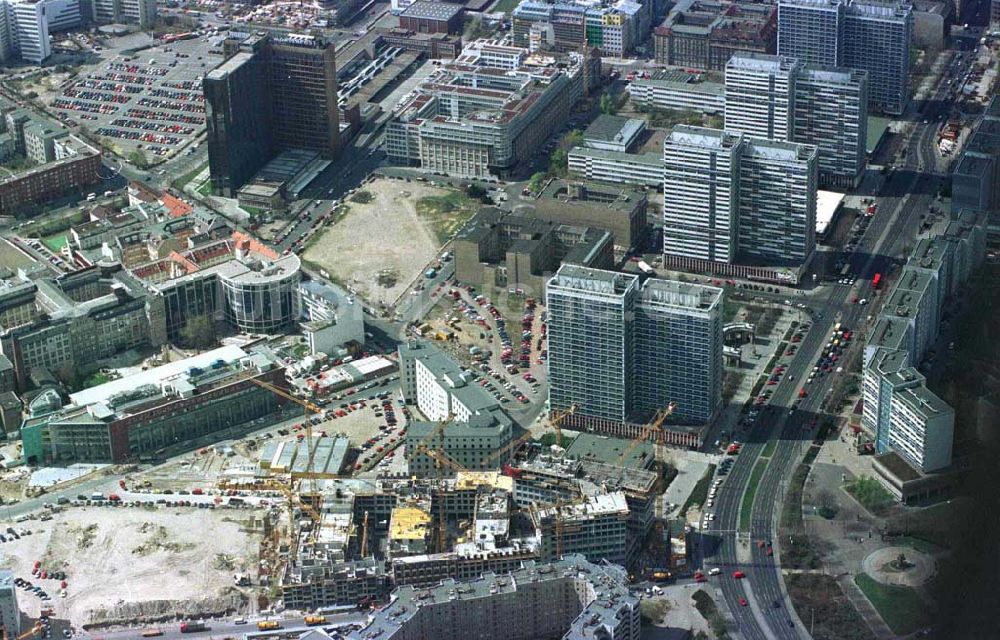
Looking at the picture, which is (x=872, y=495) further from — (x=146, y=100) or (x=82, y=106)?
(x=82, y=106)

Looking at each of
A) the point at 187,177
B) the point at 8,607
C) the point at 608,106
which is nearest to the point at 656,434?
the point at 8,607

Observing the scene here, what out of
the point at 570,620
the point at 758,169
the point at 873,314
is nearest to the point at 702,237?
the point at 758,169

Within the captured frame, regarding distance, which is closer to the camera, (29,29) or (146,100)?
(146,100)

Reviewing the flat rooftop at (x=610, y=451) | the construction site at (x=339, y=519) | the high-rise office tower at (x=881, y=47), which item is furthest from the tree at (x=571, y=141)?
the flat rooftop at (x=610, y=451)

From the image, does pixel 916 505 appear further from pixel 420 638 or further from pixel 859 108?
pixel 859 108

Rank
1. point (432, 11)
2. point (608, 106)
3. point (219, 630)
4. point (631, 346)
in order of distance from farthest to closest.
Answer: point (432, 11) → point (608, 106) → point (631, 346) → point (219, 630)

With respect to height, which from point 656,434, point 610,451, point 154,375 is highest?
point 154,375

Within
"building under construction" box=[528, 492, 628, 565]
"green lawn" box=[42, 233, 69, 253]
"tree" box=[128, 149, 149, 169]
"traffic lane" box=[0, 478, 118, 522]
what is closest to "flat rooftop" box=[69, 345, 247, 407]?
"traffic lane" box=[0, 478, 118, 522]
